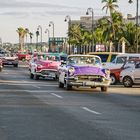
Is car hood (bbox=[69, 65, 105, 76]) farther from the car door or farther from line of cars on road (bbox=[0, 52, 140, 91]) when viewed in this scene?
the car door

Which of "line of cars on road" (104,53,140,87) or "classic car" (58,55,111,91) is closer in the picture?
"classic car" (58,55,111,91)

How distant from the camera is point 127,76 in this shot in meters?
30.5

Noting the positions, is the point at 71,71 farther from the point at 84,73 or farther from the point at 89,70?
the point at 89,70

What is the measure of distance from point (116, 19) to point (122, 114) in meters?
79.4

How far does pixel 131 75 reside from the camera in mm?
30438

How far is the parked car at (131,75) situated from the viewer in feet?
99.5

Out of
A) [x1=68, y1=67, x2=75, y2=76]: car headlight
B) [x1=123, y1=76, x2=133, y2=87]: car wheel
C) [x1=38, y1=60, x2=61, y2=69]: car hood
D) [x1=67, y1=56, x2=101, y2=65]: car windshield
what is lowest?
[x1=123, y1=76, x2=133, y2=87]: car wheel

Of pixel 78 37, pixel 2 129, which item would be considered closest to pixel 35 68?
pixel 2 129

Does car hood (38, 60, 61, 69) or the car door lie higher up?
car hood (38, 60, 61, 69)

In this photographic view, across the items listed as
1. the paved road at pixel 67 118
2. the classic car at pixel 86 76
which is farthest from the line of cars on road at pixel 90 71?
the paved road at pixel 67 118

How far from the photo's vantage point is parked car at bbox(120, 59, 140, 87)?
3033cm

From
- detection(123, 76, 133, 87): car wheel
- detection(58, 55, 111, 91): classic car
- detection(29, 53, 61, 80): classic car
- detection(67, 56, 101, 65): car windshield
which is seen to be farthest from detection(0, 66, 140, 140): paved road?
detection(29, 53, 61, 80): classic car

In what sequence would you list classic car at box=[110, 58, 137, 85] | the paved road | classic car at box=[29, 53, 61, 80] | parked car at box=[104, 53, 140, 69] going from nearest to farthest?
the paved road, classic car at box=[110, 58, 137, 85], parked car at box=[104, 53, 140, 69], classic car at box=[29, 53, 61, 80]

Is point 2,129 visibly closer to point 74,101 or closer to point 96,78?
point 74,101
